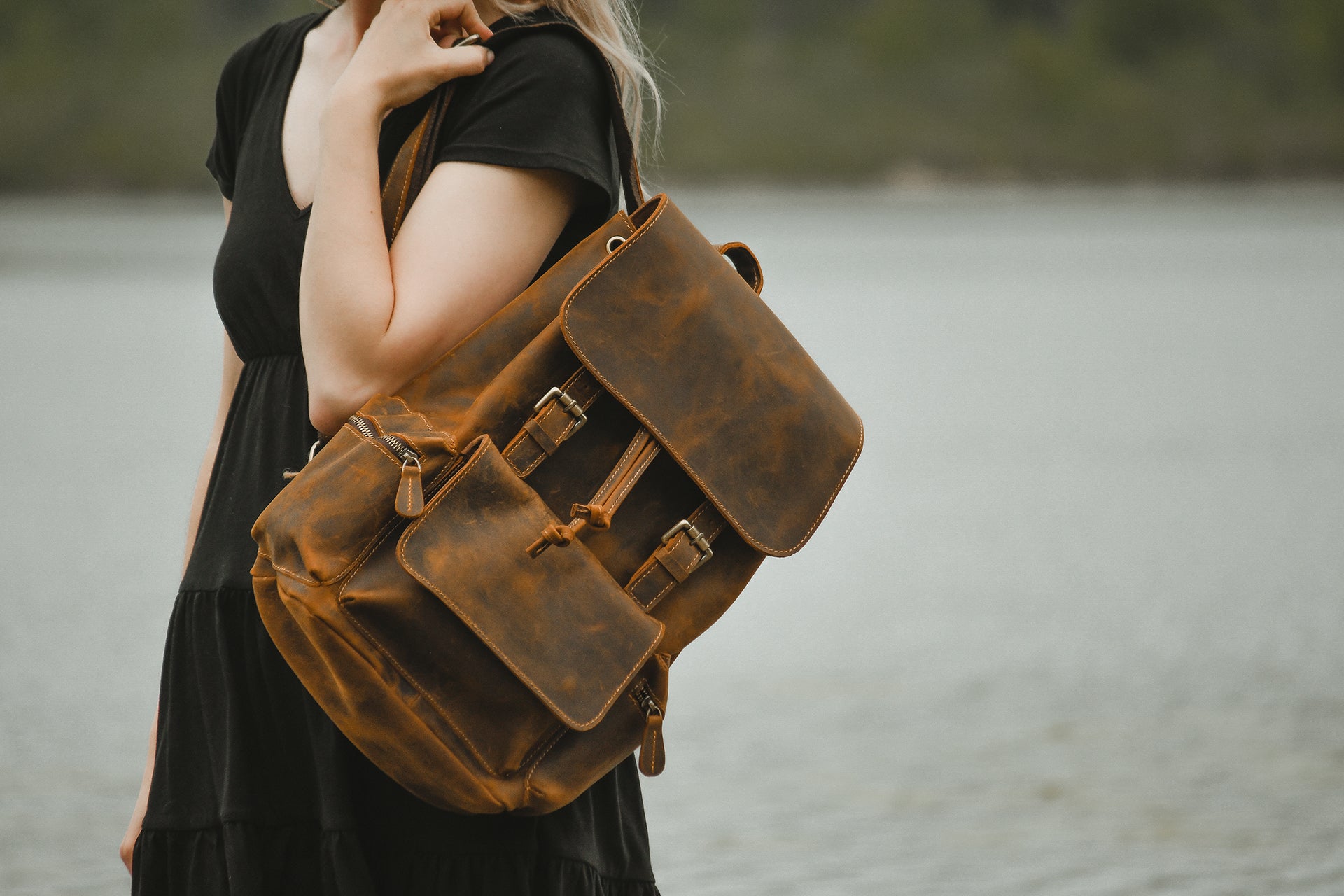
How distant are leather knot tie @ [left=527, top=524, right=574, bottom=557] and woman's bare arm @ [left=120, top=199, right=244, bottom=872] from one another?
1.44 feet

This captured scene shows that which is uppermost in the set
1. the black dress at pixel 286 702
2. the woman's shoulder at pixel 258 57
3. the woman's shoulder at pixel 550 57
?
the woman's shoulder at pixel 550 57

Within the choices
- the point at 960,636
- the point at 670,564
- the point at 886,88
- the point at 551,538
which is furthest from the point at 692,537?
the point at 886,88

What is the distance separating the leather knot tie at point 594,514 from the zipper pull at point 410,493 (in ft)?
0.45

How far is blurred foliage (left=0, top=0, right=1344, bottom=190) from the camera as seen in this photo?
1790 inches

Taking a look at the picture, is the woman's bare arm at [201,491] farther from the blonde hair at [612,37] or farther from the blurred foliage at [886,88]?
the blurred foliage at [886,88]

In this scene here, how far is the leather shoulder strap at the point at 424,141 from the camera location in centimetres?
138

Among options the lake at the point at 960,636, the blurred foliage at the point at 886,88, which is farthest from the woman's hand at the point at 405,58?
the blurred foliage at the point at 886,88

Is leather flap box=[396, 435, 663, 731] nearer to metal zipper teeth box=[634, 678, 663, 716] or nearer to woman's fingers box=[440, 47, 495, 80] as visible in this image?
metal zipper teeth box=[634, 678, 663, 716]

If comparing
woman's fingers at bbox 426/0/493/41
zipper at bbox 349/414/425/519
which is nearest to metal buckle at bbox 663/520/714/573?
zipper at bbox 349/414/425/519

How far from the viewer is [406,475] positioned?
122 centimetres

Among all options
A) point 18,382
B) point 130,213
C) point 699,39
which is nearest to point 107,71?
point 130,213

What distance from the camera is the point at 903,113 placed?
157 ft

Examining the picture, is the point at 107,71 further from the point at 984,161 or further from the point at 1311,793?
the point at 1311,793

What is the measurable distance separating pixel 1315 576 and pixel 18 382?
857 cm
